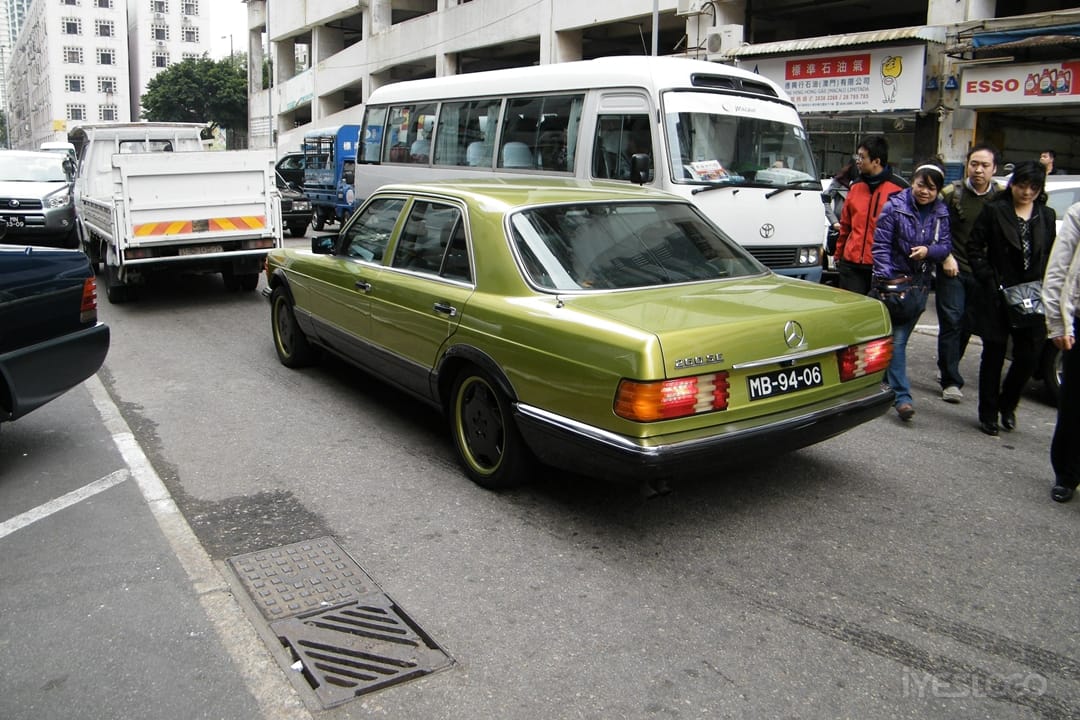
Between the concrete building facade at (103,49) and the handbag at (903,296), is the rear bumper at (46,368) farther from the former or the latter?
the concrete building facade at (103,49)

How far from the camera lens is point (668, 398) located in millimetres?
3832

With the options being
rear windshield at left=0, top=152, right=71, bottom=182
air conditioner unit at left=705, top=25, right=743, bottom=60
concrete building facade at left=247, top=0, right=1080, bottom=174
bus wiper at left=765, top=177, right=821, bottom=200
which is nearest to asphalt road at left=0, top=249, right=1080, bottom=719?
bus wiper at left=765, top=177, right=821, bottom=200

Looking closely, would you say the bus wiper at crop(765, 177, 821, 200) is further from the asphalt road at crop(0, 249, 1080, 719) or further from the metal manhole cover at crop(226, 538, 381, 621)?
the metal manhole cover at crop(226, 538, 381, 621)

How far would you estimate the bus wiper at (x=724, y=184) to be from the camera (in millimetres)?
8164

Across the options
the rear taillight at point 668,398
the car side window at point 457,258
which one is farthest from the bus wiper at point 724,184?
the rear taillight at point 668,398

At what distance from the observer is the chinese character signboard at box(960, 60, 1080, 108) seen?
13951 mm

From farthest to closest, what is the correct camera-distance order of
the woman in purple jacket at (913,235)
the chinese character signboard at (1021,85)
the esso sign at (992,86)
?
1. the esso sign at (992,86)
2. the chinese character signboard at (1021,85)
3. the woman in purple jacket at (913,235)

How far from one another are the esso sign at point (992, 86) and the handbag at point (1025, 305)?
422 inches

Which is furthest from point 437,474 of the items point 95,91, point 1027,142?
point 95,91

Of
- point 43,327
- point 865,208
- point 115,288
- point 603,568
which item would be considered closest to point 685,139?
point 865,208

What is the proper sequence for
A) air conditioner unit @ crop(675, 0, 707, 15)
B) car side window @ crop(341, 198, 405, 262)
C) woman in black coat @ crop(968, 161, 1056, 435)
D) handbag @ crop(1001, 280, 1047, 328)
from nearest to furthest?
handbag @ crop(1001, 280, 1047, 328)
woman in black coat @ crop(968, 161, 1056, 435)
car side window @ crop(341, 198, 405, 262)
air conditioner unit @ crop(675, 0, 707, 15)

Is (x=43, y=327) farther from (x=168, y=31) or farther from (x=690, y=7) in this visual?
(x=168, y=31)

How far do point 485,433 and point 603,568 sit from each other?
117cm

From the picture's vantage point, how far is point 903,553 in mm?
4098
